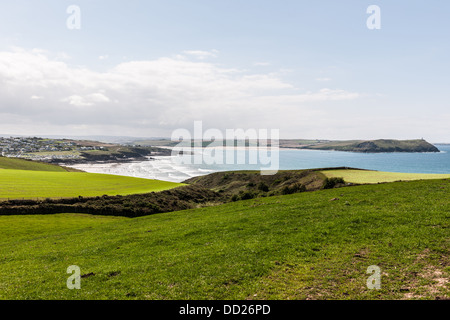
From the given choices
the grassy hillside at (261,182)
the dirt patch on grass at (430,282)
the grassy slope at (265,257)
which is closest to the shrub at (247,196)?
the grassy hillside at (261,182)

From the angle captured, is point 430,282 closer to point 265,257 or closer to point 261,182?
point 265,257

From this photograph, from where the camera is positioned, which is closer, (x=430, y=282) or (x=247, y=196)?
(x=430, y=282)

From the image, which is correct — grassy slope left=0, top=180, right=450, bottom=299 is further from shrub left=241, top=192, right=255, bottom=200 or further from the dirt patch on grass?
shrub left=241, top=192, right=255, bottom=200

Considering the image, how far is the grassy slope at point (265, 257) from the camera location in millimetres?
13570

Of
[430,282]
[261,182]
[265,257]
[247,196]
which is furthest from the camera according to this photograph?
[261,182]

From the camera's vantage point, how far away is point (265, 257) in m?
17.6

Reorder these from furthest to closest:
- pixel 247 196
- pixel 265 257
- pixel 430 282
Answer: pixel 247 196 < pixel 265 257 < pixel 430 282

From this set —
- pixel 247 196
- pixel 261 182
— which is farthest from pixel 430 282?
pixel 261 182

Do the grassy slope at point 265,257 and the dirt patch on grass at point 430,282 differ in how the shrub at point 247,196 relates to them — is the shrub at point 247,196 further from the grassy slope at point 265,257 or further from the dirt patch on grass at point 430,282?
the dirt patch on grass at point 430,282

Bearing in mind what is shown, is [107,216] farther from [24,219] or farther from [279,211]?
[279,211]

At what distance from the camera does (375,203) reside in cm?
2905

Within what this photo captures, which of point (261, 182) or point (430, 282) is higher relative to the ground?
point (430, 282)
